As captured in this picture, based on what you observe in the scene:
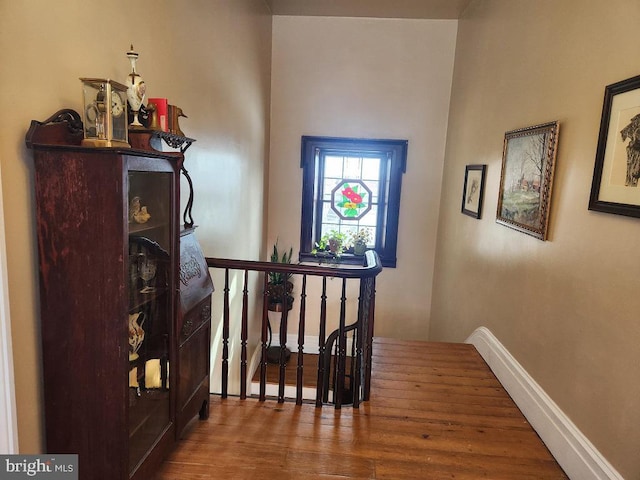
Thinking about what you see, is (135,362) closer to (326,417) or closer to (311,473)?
(311,473)

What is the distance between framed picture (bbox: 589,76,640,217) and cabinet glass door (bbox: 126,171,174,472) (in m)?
1.85

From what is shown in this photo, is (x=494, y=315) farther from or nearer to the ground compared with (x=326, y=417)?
farther from the ground

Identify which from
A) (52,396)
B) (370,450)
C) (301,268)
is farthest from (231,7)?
(370,450)

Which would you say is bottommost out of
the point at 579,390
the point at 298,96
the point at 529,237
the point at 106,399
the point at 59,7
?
the point at 579,390

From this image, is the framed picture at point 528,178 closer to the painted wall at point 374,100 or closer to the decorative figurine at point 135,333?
the painted wall at point 374,100

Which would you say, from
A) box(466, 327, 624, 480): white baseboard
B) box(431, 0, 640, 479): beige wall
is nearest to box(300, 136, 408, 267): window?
box(431, 0, 640, 479): beige wall

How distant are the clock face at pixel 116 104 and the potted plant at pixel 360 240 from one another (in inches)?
150

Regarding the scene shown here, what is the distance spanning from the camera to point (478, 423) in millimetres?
2395

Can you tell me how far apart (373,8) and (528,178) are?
9.29 ft

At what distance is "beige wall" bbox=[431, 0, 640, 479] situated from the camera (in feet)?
5.66

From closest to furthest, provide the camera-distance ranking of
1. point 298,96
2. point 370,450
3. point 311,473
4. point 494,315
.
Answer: point 311,473, point 370,450, point 494,315, point 298,96

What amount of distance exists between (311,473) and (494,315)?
1.89 meters

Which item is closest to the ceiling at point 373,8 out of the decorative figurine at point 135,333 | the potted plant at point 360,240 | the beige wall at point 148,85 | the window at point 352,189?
the beige wall at point 148,85

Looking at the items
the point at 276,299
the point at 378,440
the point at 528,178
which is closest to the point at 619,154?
the point at 528,178
